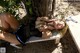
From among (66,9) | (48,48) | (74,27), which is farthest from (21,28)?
(66,9)

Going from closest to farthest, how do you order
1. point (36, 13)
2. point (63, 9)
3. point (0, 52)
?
point (0, 52) → point (36, 13) → point (63, 9)

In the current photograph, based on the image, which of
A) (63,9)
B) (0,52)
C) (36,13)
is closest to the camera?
(0,52)

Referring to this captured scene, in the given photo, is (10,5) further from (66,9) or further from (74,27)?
(66,9)

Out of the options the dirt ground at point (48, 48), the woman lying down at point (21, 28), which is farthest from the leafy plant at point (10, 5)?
the dirt ground at point (48, 48)

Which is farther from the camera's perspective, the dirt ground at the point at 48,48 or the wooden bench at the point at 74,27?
the dirt ground at the point at 48,48

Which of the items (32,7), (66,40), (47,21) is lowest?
(66,40)

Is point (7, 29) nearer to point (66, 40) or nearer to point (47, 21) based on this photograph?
point (47, 21)

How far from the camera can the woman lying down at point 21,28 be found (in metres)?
2.96

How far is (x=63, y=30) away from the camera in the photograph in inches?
122

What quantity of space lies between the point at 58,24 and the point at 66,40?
43 centimetres

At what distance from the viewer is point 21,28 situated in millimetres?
3076

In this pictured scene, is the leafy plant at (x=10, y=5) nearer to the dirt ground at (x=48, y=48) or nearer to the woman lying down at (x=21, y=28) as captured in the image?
the woman lying down at (x=21, y=28)

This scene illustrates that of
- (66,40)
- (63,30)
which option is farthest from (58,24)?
(66,40)

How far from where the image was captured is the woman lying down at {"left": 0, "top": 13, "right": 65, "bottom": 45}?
296 cm
